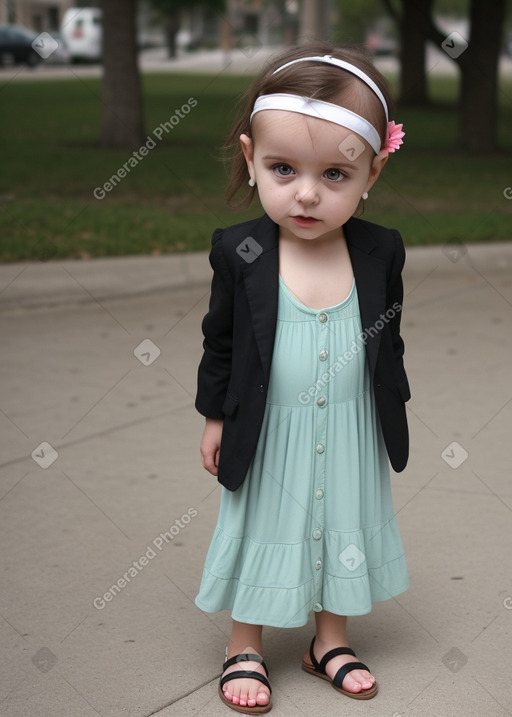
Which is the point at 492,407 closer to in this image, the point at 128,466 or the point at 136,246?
the point at 128,466

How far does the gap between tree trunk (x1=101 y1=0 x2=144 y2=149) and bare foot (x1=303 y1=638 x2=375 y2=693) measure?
40.4 ft

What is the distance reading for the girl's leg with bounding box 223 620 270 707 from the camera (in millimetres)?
2891

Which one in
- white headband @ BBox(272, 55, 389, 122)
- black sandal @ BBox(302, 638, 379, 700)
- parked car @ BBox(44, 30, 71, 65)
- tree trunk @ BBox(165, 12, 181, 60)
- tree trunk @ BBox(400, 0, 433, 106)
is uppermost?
white headband @ BBox(272, 55, 389, 122)

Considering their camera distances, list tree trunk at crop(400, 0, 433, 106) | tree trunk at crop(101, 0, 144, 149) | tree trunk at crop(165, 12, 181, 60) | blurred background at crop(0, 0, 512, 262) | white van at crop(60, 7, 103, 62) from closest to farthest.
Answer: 1. blurred background at crop(0, 0, 512, 262)
2. tree trunk at crop(101, 0, 144, 149)
3. tree trunk at crop(400, 0, 433, 106)
4. white van at crop(60, 7, 103, 62)
5. tree trunk at crop(165, 12, 181, 60)

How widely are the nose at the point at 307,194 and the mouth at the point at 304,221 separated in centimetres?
5

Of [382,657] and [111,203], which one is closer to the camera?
[382,657]

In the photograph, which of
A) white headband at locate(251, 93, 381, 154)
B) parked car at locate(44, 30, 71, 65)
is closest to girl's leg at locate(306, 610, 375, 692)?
white headband at locate(251, 93, 381, 154)

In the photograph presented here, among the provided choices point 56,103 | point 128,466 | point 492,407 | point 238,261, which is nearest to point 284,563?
point 238,261

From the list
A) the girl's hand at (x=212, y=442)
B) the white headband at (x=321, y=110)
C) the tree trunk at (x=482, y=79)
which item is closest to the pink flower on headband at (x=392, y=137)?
the white headband at (x=321, y=110)

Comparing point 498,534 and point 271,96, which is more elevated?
point 271,96

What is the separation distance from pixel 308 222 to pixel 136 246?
590cm

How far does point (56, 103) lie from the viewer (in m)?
23.8

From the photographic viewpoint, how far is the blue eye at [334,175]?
2.71 metres

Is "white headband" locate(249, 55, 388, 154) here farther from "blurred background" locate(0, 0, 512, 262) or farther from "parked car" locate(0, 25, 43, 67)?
"parked car" locate(0, 25, 43, 67)
